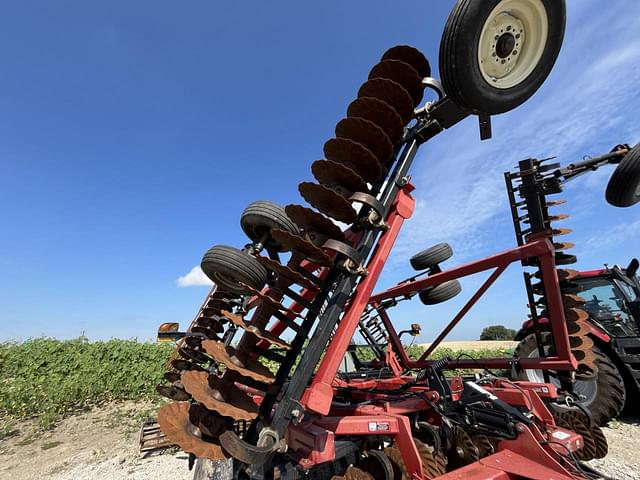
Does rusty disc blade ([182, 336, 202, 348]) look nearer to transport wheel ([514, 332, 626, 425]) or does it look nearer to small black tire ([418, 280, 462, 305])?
small black tire ([418, 280, 462, 305])

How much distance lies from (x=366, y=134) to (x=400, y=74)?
0.54 meters

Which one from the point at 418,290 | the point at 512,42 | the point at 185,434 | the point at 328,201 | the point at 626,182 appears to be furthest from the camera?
the point at 418,290

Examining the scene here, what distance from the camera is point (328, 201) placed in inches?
83.4

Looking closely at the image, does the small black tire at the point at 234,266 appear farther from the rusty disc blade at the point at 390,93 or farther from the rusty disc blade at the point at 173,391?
the rusty disc blade at the point at 173,391

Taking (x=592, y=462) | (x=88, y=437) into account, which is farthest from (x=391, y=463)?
(x=88, y=437)

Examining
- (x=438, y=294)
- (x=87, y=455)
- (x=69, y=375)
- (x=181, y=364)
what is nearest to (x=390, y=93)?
(x=181, y=364)

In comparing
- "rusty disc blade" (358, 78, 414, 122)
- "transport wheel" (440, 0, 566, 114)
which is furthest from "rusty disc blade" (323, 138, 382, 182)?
"transport wheel" (440, 0, 566, 114)

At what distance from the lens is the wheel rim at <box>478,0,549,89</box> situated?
2.31m

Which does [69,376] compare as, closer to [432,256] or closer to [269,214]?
[269,214]

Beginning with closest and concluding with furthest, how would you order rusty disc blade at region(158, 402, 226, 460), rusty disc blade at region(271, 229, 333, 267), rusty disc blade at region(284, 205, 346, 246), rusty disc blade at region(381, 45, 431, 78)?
rusty disc blade at region(158, 402, 226, 460)
rusty disc blade at region(271, 229, 333, 267)
rusty disc blade at region(284, 205, 346, 246)
rusty disc blade at region(381, 45, 431, 78)

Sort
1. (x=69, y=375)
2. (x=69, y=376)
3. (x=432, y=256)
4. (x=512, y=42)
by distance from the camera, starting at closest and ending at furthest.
A: (x=512, y=42)
(x=432, y=256)
(x=69, y=376)
(x=69, y=375)

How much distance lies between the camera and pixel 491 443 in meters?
2.67

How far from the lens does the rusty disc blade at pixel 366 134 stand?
86.7 inches

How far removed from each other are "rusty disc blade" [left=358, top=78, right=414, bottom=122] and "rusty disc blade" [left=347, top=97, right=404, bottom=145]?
0.09 metres
